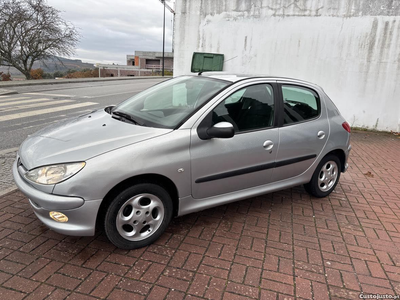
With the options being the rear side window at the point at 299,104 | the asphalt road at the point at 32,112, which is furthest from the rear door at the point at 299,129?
the asphalt road at the point at 32,112

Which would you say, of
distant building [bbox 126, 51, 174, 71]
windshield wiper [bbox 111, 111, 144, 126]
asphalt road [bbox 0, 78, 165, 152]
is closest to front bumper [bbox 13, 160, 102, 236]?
windshield wiper [bbox 111, 111, 144, 126]

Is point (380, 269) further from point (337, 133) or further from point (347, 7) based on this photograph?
point (347, 7)

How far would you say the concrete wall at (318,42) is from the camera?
27.2ft

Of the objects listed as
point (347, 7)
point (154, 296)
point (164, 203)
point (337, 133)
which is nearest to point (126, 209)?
point (164, 203)

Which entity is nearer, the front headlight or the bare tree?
the front headlight

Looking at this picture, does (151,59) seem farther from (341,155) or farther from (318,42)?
(341,155)

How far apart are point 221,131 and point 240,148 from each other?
1.28 ft

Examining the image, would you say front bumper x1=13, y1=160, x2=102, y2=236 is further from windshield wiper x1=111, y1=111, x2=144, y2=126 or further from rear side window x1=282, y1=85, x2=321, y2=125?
rear side window x1=282, y1=85, x2=321, y2=125

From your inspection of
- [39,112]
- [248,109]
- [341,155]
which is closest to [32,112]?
[39,112]

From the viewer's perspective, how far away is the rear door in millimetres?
3561

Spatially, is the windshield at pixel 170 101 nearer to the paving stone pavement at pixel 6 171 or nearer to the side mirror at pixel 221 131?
the side mirror at pixel 221 131

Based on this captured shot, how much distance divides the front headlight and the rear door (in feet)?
7.12

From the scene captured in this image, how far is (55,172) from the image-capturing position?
247cm

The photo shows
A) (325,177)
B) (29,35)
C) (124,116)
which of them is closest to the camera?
(124,116)
